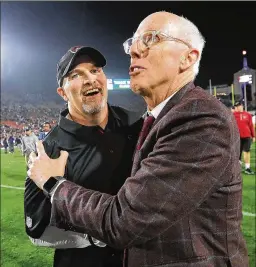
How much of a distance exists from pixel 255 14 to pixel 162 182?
2961mm

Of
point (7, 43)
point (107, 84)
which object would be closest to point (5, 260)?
point (7, 43)

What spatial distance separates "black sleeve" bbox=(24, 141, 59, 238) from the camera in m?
1.06

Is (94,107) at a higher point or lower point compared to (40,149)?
higher

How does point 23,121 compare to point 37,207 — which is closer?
point 37,207

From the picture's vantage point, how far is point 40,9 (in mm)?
1494

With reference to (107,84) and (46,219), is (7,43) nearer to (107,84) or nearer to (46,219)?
(107,84)

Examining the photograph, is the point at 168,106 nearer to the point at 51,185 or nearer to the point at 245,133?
the point at 51,185

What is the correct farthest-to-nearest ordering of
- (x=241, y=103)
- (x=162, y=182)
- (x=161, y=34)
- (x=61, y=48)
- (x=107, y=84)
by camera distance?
(x=241, y=103) < (x=61, y=48) < (x=107, y=84) < (x=161, y=34) < (x=162, y=182)

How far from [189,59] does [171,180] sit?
0.39m

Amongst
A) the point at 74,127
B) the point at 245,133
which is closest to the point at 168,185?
the point at 74,127

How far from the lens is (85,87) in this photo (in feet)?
3.54

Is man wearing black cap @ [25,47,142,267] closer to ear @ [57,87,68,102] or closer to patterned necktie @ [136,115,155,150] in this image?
ear @ [57,87,68,102]

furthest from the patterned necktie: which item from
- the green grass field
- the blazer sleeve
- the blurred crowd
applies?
the green grass field

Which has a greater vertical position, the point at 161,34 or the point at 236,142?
the point at 161,34
